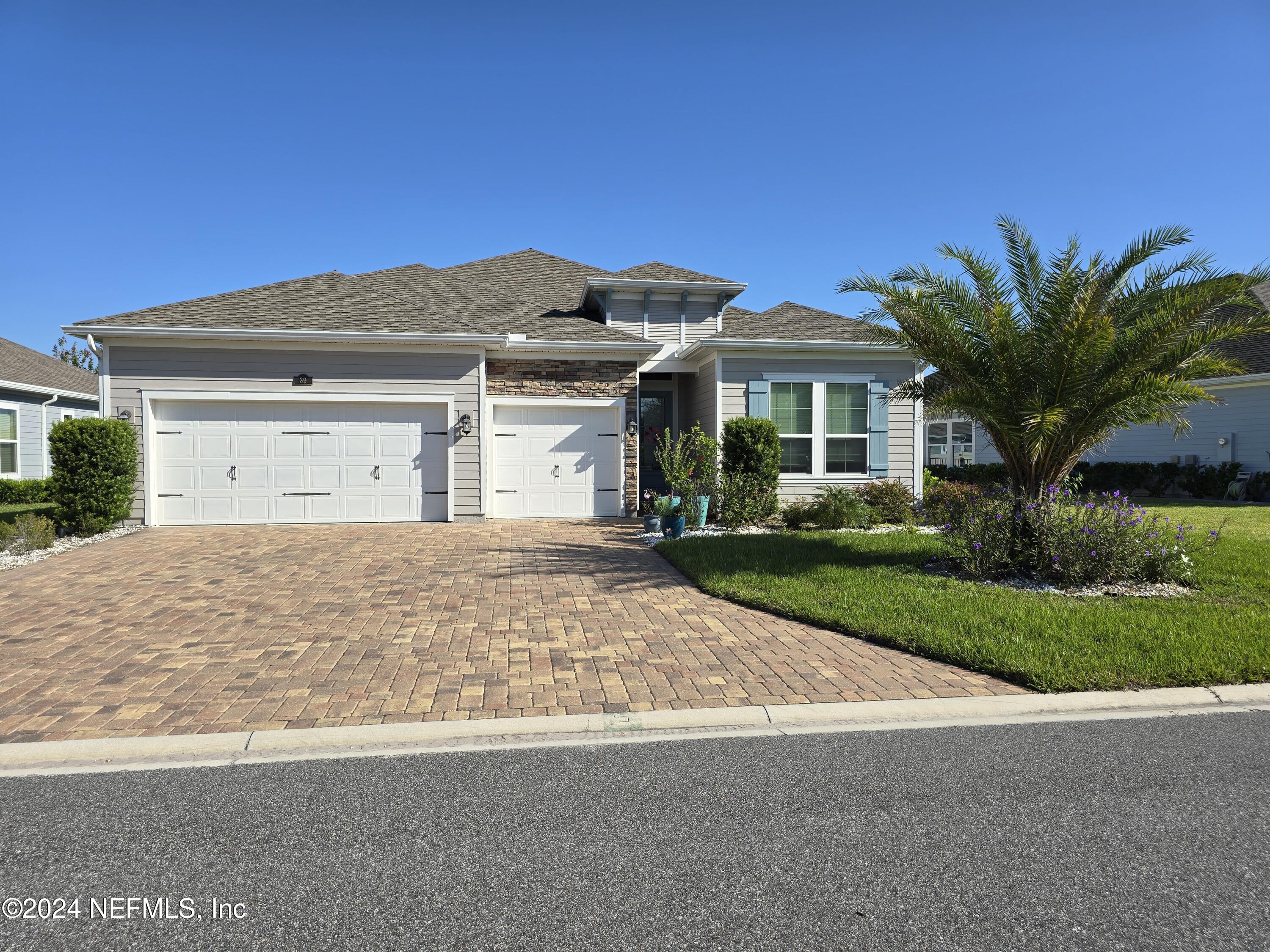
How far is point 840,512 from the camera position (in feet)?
43.1

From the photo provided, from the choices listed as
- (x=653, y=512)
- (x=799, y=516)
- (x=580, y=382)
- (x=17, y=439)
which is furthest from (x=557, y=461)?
(x=17, y=439)

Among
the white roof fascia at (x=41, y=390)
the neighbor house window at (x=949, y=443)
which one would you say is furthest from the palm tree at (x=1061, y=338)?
the neighbor house window at (x=949, y=443)

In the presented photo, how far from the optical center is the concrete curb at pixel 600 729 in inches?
156

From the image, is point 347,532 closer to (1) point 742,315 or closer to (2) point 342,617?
(2) point 342,617

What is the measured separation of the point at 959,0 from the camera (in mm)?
10227

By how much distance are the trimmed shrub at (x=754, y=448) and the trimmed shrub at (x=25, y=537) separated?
10875mm

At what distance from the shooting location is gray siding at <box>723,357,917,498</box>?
15.0 m

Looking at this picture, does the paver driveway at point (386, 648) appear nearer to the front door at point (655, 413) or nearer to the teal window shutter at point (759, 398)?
the teal window shutter at point (759, 398)

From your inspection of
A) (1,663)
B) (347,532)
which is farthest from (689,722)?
(347,532)

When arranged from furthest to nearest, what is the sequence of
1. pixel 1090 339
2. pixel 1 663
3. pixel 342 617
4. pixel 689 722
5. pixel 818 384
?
1. pixel 818 384
2. pixel 1090 339
3. pixel 342 617
4. pixel 1 663
5. pixel 689 722

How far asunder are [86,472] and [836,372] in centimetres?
1353

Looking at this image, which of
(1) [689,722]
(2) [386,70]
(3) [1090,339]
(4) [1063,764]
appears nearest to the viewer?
(4) [1063,764]

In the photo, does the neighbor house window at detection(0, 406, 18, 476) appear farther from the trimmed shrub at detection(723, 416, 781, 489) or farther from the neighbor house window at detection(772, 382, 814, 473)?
the neighbor house window at detection(772, 382, 814, 473)

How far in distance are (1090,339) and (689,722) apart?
6.39m
